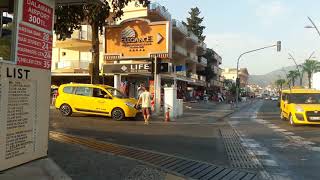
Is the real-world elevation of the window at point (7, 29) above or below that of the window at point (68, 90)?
above

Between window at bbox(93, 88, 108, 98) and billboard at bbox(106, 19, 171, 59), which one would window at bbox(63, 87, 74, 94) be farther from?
billboard at bbox(106, 19, 171, 59)

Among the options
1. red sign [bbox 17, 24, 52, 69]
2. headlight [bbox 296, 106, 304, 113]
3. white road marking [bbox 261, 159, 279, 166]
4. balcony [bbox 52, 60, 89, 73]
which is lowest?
white road marking [bbox 261, 159, 279, 166]

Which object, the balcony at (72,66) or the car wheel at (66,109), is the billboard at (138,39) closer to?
the car wheel at (66,109)

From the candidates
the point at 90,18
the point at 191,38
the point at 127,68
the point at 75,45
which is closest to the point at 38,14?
the point at 127,68

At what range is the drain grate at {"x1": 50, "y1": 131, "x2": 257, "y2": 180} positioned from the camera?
969 centimetres

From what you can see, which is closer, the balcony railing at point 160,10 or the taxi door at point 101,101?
the taxi door at point 101,101

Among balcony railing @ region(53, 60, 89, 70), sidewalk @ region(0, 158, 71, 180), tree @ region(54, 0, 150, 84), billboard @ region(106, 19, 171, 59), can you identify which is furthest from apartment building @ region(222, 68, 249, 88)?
sidewalk @ region(0, 158, 71, 180)

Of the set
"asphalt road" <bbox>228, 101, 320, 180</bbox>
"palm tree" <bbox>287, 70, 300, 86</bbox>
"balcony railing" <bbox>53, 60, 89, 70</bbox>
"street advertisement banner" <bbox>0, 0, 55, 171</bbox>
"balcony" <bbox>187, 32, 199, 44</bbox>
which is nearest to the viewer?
"street advertisement banner" <bbox>0, 0, 55, 171</bbox>

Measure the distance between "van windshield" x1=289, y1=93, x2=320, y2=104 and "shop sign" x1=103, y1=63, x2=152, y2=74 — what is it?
A: 7947 mm

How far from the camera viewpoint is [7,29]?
9.74 meters

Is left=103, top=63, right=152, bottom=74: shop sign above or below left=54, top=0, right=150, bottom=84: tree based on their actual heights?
below

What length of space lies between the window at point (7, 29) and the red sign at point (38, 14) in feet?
0.92

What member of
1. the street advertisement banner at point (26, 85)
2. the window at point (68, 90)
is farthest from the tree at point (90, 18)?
the street advertisement banner at point (26, 85)

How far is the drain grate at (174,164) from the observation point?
9688 mm
